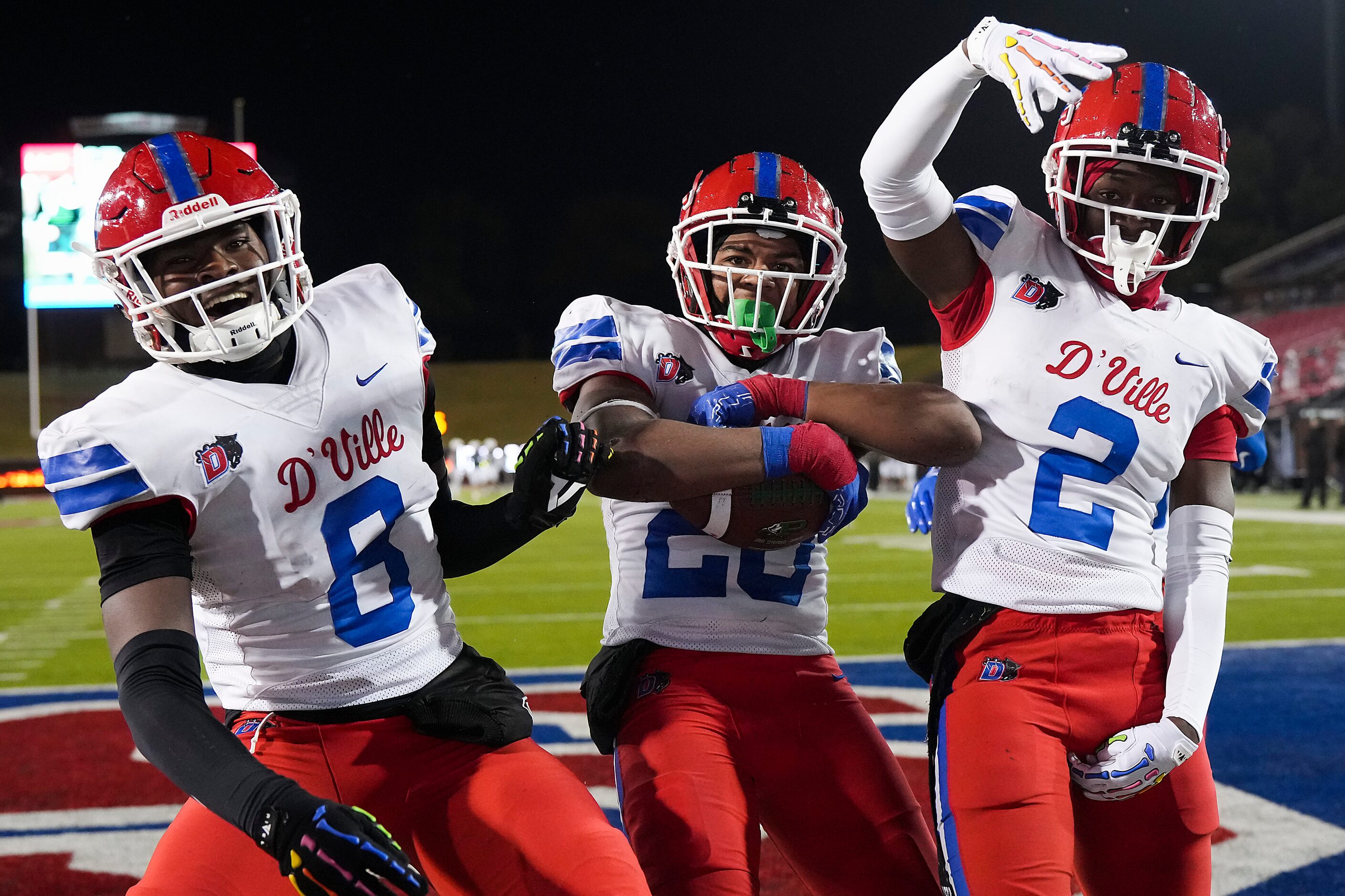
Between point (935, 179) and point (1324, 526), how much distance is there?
44.4 feet

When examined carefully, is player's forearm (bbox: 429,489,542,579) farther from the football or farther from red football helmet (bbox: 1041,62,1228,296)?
red football helmet (bbox: 1041,62,1228,296)

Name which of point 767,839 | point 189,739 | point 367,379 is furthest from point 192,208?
point 767,839

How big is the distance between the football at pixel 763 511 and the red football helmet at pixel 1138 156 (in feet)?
2.10

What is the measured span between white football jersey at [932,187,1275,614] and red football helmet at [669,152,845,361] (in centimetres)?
29

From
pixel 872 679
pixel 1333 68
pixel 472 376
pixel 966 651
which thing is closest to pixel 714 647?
pixel 966 651

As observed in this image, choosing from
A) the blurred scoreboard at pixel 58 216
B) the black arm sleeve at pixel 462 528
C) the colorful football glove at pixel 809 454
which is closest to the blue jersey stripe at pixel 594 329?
the black arm sleeve at pixel 462 528

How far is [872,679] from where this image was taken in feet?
18.0

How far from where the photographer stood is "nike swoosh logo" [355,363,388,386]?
1994 millimetres

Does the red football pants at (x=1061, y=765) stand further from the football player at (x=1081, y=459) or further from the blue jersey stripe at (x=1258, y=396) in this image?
the blue jersey stripe at (x=1258, y=396)

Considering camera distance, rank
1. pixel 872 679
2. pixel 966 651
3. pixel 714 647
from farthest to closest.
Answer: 1. pixel 872 679
2. pixel 714 647
3. pixel 966 651

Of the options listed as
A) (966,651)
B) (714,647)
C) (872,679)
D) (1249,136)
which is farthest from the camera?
(1249,136)

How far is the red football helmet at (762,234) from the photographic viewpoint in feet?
7.16

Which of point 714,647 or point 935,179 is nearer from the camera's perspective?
point 935,179

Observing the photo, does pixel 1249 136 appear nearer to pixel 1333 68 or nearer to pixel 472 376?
pixel 1333 68
